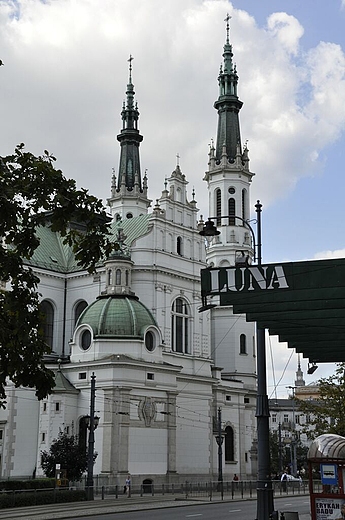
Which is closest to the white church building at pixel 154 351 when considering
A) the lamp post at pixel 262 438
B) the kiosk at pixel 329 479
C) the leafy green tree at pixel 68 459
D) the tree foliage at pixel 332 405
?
the leafy green tree at pixel 68 459

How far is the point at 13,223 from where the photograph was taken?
12.8m

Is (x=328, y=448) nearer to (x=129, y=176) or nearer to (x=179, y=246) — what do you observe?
(x=179, y=246)

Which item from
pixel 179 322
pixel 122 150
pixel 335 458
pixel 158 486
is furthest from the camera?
pixel 122 150

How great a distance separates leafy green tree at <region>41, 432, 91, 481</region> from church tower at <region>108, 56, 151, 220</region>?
47.8 m

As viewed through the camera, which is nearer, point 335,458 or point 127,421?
point 335,458

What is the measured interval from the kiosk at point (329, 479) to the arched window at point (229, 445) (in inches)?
2002

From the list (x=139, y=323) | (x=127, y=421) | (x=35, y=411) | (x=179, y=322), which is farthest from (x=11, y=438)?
(x=179, y=322)

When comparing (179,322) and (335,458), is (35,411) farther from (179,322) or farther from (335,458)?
(335,458)

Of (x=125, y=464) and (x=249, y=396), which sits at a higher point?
(x=249, y=396)

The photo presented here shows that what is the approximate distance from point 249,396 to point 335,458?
185 ft

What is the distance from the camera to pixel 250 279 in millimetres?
19359

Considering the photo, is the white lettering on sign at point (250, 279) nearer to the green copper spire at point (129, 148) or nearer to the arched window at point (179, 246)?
the arched window at point (179, 246)

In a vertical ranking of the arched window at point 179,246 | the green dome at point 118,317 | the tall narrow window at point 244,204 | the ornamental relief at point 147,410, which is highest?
the tall narrow window at point 244,204

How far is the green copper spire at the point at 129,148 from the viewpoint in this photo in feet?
320
